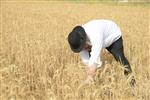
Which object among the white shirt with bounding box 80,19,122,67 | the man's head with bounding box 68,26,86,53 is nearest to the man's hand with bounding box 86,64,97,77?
the white shirt with bounding box 80,19,122,67

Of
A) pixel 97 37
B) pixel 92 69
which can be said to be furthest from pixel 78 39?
pixel 92 69

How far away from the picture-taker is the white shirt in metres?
4.70

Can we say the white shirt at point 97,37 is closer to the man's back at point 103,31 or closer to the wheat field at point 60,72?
the man's back at point 103,31

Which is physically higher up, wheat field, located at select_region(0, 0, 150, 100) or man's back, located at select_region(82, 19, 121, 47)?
man's back, located at select_region(82, 19, 121, 47)

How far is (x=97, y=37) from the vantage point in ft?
15.7

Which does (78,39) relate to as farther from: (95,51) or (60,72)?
(60,72)

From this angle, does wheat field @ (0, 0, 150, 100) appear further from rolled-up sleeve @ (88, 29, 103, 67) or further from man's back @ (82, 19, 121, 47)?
man's back @ (82, 19, 121, 47)

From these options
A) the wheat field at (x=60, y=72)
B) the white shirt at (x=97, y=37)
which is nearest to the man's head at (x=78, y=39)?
the white shirt at (x=97, y=37)

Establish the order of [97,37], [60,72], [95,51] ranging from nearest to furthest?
1. [95,51]
2. [97,37]
3. [60,72]

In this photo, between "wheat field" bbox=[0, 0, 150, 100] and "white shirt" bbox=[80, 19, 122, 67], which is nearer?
"wheat field" bbox=[0, 0, 150, 100]

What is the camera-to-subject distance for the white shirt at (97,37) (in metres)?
4.70

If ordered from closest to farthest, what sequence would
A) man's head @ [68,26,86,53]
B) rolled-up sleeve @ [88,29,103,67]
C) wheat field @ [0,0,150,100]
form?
wheat field @ [0,0,150,100], rolled-up sleeve @ [88,29,103,67], man's head @ [68,26,86,53]

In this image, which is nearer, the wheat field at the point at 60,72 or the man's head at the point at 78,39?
the wheat field at the point at 60,72

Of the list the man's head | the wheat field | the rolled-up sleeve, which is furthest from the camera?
the man's head
